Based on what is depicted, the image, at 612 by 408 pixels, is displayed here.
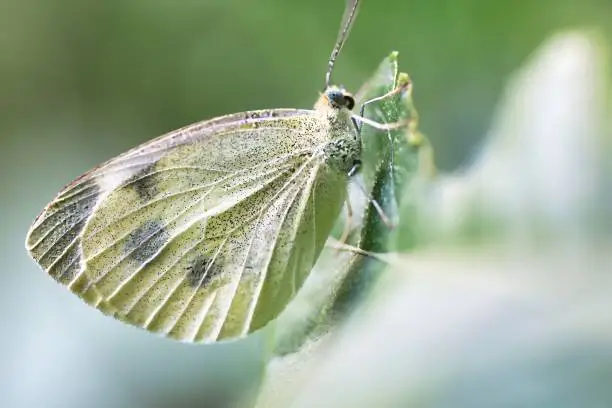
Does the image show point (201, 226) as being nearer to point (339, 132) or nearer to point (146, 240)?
point (146, 240)

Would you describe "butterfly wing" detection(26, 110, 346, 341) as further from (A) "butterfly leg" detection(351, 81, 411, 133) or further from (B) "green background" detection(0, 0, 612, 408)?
(B) "green background" detection(0, 0, 612, 408)

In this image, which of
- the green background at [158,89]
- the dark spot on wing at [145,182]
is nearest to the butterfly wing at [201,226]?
Result: the dark spot on wing at [145,182]

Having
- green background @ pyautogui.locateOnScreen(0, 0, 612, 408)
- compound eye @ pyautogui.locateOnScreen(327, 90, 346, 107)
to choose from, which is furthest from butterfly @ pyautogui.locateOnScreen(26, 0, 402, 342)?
green background @ pyautogui.locateOnScreen(0, 0, 612, 408)

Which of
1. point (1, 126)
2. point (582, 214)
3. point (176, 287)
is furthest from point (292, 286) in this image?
point (1, 126)

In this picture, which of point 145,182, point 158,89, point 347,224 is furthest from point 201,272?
point 158,89

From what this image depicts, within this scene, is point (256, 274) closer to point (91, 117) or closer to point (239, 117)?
point (239, 117)

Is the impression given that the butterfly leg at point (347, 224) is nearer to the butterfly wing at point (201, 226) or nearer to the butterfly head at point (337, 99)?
the butterfly wing at point (201, 226)

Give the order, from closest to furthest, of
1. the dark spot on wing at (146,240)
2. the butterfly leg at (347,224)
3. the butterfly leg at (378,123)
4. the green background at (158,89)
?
A: 1. the butterfly leg at (378,123)
2. the butterfly leg at (347,224)
3. the dark spot on wing at (146,240)
4. the green background at (158,89)
